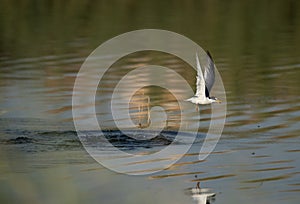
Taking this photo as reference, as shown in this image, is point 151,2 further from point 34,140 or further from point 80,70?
point 34,140

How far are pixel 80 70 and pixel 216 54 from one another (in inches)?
182

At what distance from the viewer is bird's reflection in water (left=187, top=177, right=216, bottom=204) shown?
34.8ft

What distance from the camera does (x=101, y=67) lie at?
22.5 meters

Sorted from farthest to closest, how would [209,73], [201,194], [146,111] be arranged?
[146,111]
[209,73]
[201,194]

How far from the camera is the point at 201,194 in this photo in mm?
10883

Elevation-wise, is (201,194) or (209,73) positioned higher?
(209,73)

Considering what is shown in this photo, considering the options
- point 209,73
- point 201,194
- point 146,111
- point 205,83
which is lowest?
point 201,194

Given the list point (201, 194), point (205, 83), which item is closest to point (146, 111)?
point (205, 83)

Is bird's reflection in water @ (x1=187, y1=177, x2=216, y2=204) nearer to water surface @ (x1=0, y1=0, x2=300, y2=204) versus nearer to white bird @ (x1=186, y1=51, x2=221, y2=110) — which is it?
water surface @ (x1=0, y1=0, x2=300, y2=204)

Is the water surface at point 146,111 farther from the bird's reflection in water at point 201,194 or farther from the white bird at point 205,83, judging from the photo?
the white bird at point 205,83

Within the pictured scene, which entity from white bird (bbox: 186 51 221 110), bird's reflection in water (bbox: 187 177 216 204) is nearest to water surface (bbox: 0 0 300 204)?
bird's reflection in water (bbox: 187 177 216 204)

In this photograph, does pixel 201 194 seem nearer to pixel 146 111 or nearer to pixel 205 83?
pixel 205 83

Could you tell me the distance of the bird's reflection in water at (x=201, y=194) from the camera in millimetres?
10594

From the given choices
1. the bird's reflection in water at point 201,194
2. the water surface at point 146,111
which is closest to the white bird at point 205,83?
the water surface at point 146,111
